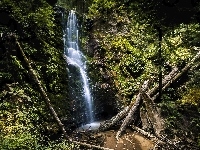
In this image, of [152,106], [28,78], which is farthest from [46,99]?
[152,106]

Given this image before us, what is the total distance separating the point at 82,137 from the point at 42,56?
3836 mm

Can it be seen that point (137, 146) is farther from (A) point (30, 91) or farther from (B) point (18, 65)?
(B) point (18, 65)

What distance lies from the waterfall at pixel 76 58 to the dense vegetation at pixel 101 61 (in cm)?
40

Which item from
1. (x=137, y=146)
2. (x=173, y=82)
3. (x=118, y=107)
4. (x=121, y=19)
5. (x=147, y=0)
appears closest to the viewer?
(x=147, y=0)

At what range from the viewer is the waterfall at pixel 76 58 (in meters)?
13.1

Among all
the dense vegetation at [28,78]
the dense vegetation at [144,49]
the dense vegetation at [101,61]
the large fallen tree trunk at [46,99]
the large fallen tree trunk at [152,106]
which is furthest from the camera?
the large fallen tree trunk at [152,106]

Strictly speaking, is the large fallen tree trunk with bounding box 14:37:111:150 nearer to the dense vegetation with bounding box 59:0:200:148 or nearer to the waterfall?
the dense vegetation with bounding box 59:0:200:148

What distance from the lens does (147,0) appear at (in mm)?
8375

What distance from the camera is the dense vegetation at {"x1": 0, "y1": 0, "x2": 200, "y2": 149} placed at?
27.4ft

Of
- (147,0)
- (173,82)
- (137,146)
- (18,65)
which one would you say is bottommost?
(137,146)

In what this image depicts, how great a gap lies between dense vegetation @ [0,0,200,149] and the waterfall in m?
0.40

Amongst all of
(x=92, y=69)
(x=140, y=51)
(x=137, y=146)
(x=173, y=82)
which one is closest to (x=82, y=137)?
(x=137, y=146)

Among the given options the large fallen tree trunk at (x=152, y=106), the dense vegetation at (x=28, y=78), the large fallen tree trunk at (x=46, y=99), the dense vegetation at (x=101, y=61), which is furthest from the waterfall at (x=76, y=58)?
the large fallen tree trunk at (x=46, y=99)

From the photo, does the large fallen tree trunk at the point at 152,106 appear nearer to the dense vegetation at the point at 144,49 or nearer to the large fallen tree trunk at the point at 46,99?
the dense vegetation at the point at 144,49
